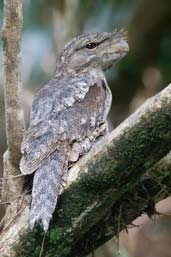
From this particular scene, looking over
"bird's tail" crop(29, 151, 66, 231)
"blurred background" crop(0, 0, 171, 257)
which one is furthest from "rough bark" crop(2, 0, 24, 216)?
"blurred background" crop(0, 0, 171, 257)

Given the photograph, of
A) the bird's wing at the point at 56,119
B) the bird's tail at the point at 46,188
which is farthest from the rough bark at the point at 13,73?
the bird's tail at the point at 46,188

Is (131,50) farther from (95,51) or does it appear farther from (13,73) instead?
(13,73)

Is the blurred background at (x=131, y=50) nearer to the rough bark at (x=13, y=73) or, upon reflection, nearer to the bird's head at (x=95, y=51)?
the bird's head at (x=95, y=51)

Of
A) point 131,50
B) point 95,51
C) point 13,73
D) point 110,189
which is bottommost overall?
point 110,189

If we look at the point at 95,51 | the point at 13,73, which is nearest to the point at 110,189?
the point at 13,73

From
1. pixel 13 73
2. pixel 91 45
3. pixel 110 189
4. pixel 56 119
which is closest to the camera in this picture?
pixel 110 189

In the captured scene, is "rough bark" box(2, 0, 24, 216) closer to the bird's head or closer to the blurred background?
the bird's head
